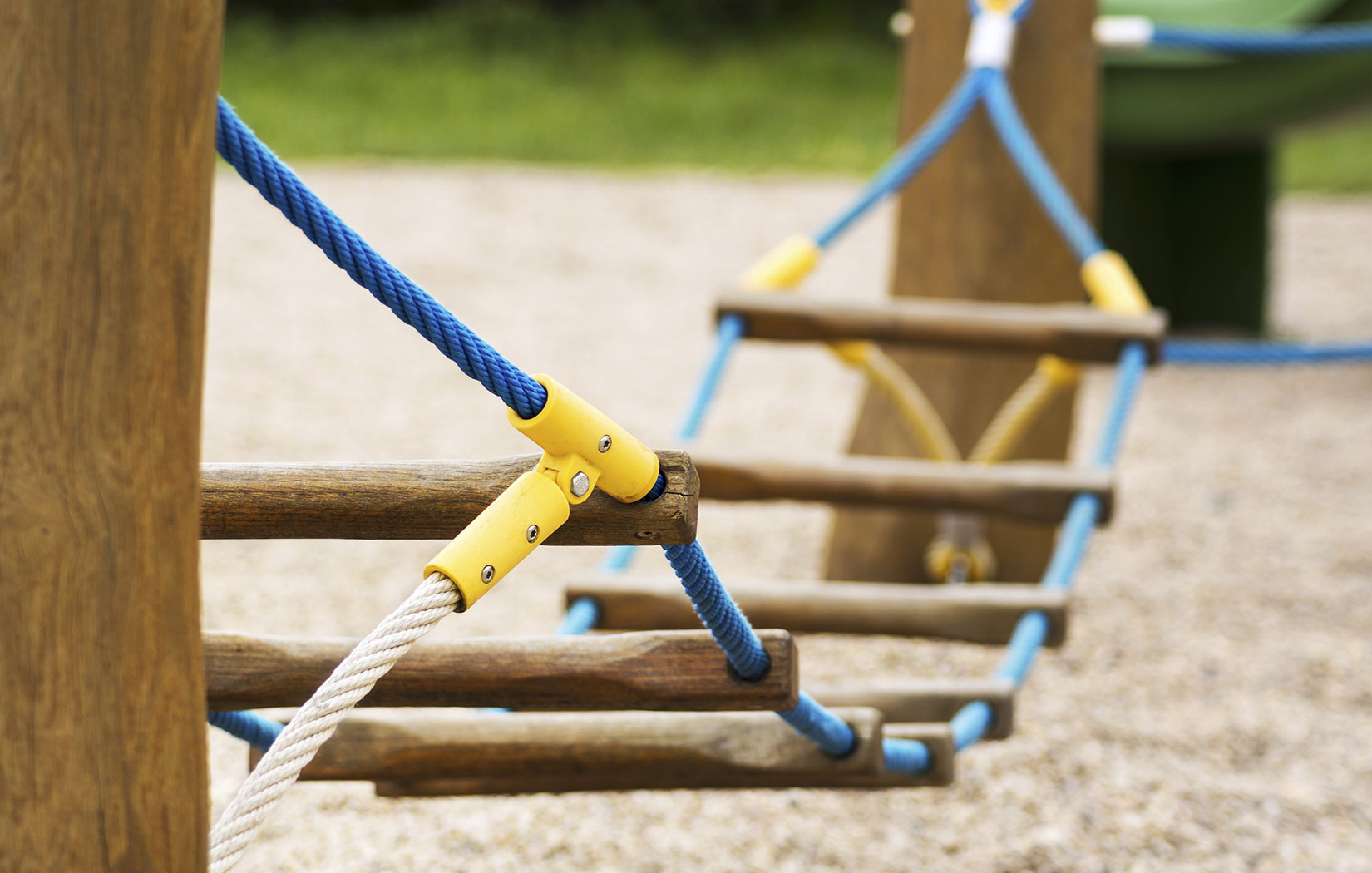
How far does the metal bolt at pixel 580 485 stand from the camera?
690 millimetres

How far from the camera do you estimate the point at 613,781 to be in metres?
1.01

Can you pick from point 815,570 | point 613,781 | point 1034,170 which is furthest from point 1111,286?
point 613,781

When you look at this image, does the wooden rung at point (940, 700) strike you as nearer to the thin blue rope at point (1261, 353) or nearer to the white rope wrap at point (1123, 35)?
the thin blue rope at point (1261, 353)

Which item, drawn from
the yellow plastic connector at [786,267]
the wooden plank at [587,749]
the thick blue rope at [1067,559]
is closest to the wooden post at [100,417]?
the wooden plank at [587,749]

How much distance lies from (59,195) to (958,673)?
161 cm

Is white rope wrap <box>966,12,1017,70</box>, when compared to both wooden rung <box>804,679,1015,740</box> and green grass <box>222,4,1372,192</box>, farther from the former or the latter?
green grass <box>222,4,1372,192</box>

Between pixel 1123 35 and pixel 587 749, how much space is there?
1482 mm

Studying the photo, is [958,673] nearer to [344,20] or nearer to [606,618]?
[606,618]

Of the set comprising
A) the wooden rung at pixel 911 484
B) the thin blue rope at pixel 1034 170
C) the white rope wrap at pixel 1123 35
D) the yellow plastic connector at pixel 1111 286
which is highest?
the white rope wrap at pixel 1123 35

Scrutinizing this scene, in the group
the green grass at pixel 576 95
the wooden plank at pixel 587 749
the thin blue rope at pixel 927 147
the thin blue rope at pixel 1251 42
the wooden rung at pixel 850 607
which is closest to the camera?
the wooden plank at pixel 587 749

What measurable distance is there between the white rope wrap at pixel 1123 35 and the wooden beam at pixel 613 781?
1239 mm

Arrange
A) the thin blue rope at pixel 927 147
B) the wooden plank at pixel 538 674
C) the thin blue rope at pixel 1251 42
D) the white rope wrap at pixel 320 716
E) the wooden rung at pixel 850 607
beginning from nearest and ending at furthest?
the white rope wrap at pixel 320 716
the wooden plank at pixel 538 674
the wooden rung at pixel 850 607
the thin blue rope at pixel 927 147
the thin blue rope at pixel 1251 42

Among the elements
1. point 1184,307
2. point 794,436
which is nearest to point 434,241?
point 794,436

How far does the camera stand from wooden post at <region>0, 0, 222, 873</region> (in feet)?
1.65
